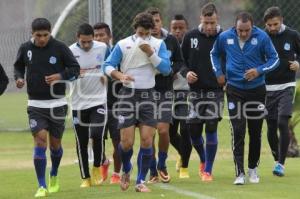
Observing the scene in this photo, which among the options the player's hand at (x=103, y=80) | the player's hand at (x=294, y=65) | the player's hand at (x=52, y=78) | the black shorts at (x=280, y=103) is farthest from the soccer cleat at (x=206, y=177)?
the player's hand at (x=52, y=78)

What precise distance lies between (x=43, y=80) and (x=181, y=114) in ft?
9.40

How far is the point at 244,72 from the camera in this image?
12.2 metres

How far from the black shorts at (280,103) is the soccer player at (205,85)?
36.0 inches

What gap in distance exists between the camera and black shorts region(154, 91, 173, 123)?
42.0 feet

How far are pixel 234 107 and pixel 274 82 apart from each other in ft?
5.63

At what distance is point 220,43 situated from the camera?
40.9ft

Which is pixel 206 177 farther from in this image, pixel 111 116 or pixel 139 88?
pixel 139 88

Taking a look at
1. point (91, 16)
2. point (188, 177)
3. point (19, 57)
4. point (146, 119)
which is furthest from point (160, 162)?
point (91, 16)

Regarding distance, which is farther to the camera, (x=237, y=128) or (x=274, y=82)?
(x=274, y=82)

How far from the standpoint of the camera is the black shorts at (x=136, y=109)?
1172 cm

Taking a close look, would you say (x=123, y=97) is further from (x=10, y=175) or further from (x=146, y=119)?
(x=10, y=175)

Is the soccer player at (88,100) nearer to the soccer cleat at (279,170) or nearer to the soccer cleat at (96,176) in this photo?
the soccer cleat at (96,176)

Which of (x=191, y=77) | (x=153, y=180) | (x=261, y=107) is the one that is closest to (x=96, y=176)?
(x=153, y=180)

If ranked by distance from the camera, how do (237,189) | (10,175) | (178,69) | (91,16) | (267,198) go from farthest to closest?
1. (91,16)
2. (10,175)
3. (178,69)
4. (237,189)
5. (267,198)
